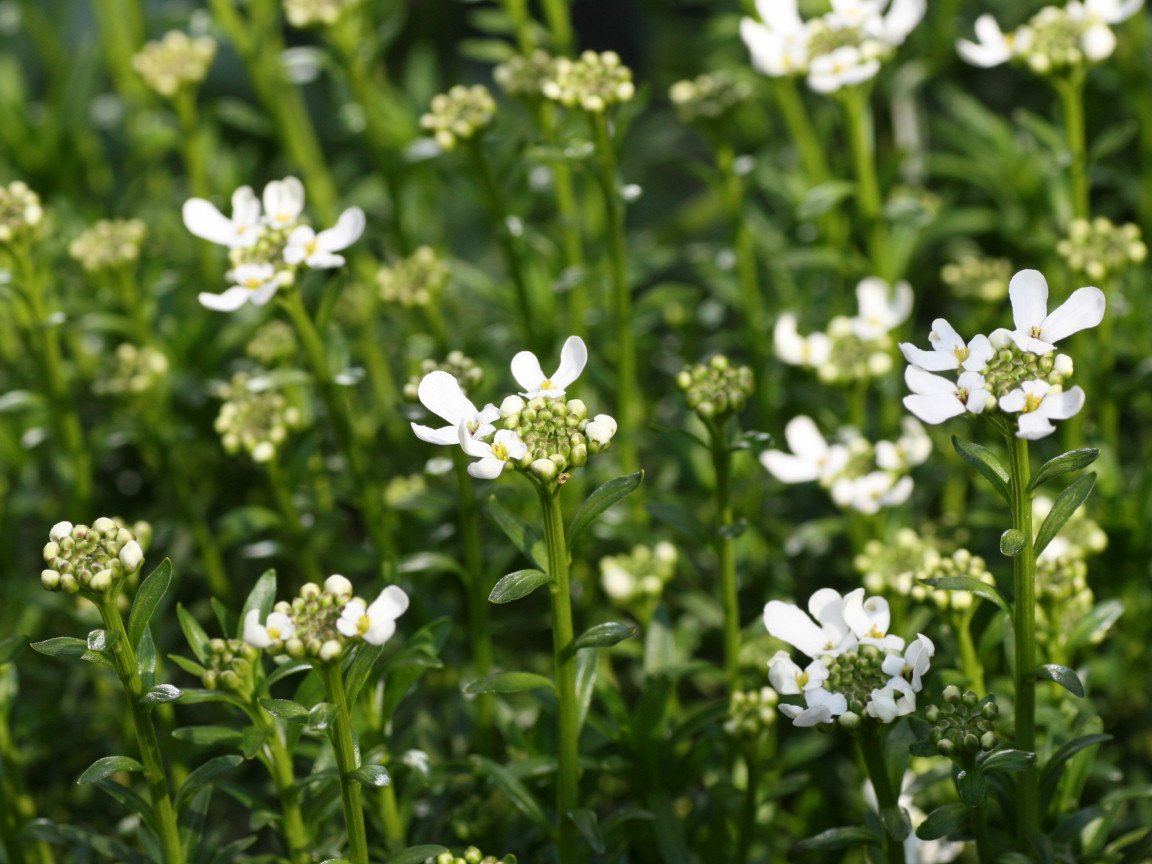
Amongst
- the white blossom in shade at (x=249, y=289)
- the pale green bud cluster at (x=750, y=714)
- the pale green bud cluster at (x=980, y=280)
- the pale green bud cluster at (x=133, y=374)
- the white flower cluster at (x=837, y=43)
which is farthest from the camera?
the pale green bud cluster at (x=980, y=280)

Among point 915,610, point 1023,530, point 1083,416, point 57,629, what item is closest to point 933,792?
point 915,610

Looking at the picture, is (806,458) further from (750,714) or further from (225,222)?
(225,222)

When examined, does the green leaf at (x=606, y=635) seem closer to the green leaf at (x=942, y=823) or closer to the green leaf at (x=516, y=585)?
the green leaf at (x=516, y=585)

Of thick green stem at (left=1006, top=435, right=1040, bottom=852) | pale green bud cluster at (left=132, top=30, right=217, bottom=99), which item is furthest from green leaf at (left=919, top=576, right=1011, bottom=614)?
pale green bud cluster at (left=132, top=30, right=217, bottom=99)

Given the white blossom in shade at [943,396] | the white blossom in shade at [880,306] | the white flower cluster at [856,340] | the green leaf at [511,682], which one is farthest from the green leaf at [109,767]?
the white blossom in shade at [880,306]

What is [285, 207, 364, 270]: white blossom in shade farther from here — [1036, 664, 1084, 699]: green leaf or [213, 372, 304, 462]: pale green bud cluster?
[1036, 664, 1084, 699]: green leaf

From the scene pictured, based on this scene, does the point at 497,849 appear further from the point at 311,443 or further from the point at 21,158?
the point at 21,158
